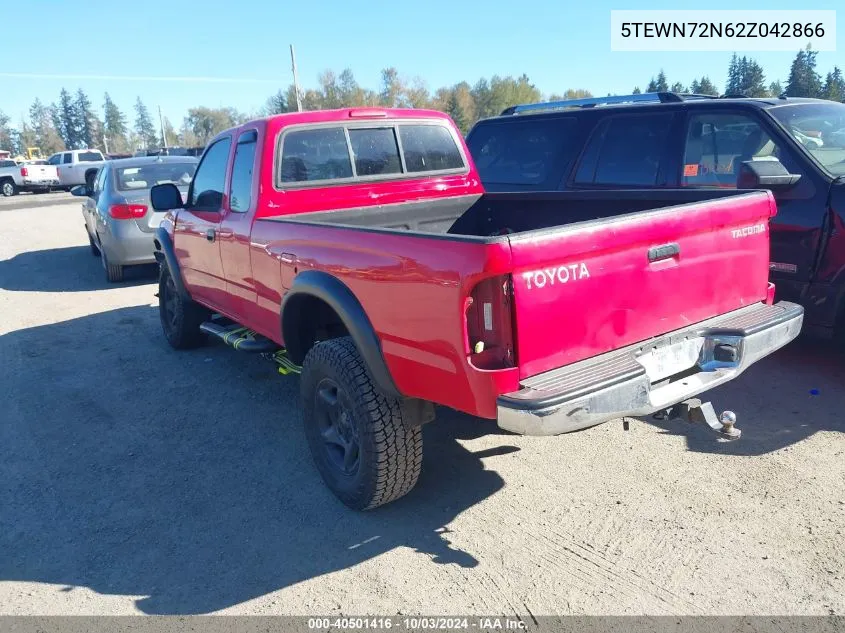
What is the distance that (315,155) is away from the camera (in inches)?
178

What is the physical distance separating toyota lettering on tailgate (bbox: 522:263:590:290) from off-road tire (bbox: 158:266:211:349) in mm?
4196

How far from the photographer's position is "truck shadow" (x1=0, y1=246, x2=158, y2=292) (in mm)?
9695

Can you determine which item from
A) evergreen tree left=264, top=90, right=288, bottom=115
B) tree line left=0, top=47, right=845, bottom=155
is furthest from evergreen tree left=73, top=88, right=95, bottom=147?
evergreen tree left=264, top=90, right=288, bottom=115

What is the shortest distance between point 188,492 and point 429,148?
296cm

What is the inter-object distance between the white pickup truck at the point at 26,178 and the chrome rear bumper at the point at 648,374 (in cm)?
3521

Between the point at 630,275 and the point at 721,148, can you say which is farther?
the point at 721,148

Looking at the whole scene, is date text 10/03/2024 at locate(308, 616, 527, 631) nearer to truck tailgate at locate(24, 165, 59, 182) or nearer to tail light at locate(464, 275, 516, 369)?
tail light at locate(464, 275, 516, 369)

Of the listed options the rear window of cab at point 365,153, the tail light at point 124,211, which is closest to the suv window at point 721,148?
the rear window of cab at point 365,153

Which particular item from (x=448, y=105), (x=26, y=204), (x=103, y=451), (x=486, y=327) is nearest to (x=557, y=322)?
(x=486, y=327)

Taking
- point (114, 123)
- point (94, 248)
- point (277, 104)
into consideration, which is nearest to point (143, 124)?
point (114, 123)

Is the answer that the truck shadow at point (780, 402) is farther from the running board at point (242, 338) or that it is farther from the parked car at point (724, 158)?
the running board at point (242, 338)

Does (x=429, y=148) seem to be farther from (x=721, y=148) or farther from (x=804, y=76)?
(x=804, y=76)

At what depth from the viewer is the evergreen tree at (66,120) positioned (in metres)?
136

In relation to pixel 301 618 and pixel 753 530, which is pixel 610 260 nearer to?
pixel 753 530
